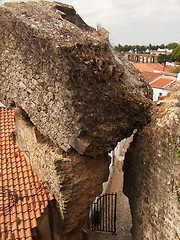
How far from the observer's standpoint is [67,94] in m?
3.13

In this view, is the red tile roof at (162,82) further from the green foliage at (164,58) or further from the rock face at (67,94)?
the green foliage at (164,58)

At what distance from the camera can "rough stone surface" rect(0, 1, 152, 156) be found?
3016 millimetres

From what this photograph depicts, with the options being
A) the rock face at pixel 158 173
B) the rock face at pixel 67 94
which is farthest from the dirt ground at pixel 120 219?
the rock face at pixel 67 94

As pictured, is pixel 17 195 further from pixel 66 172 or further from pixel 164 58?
pixel 164 58

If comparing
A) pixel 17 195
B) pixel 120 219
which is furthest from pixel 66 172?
pixel 120 219

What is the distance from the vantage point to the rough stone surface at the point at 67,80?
119 inches

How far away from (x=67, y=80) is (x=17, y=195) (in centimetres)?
267

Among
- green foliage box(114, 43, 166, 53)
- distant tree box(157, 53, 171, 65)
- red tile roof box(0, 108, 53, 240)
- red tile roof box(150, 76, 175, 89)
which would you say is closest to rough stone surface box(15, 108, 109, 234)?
red tile roof box(0, 108, 53, 240)

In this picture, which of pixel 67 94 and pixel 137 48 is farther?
pixel 137 48

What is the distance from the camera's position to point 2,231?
3.34m

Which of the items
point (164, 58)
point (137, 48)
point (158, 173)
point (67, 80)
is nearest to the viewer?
point (67, 80)

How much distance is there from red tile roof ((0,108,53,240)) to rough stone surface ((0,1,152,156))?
122 centimetres

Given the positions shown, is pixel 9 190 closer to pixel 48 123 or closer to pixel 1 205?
pixel 1 205

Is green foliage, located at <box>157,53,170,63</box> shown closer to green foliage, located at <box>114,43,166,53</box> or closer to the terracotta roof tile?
the terracotta roof tile
